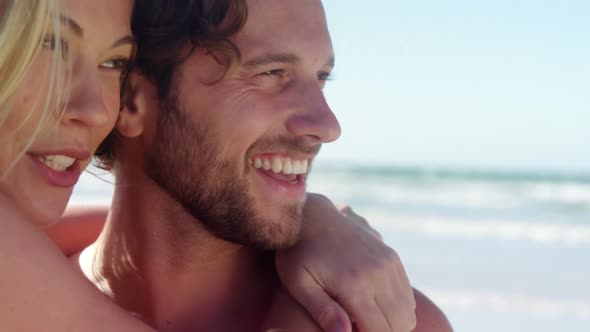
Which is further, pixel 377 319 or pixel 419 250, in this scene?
pixel 419 250

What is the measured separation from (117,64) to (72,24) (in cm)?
24

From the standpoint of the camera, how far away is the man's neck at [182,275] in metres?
2.77

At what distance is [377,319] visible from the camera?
2.37 m

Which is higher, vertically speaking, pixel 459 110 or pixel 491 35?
pixel 491 35

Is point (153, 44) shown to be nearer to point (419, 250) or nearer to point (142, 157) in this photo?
point (142, 157)

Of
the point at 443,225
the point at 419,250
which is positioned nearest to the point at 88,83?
the point at 419,250

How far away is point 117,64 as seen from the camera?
99.3 inches

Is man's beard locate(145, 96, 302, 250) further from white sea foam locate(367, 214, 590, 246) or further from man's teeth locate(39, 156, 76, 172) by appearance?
white sea foam locate(367, 214, 590, 246)

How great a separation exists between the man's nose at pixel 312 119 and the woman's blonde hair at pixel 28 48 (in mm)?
733

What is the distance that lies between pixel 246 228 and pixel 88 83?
2.24ft

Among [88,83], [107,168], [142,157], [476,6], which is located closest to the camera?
[88,83]

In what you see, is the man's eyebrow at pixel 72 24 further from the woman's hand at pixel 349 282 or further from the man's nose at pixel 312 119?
the woman's hand at pixel 349 282

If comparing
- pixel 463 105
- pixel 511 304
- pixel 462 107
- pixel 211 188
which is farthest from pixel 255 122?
pixel 462 107

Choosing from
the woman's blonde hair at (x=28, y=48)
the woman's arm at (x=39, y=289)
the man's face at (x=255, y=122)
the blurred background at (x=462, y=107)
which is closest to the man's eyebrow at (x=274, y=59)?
the man's face at (x=255, y=122)
